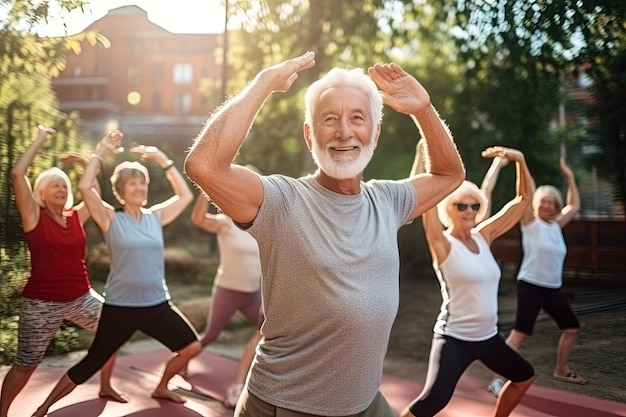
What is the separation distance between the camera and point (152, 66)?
20.6 feet

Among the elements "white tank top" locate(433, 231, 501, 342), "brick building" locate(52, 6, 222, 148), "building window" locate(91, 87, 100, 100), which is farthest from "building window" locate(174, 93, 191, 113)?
"white tank top" locate(433, 231, 501, 342)

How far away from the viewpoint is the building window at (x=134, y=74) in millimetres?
5562

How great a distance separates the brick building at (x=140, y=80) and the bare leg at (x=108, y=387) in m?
1.77

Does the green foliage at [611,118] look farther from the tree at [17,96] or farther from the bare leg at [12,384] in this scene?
the bare leg at [12,384]

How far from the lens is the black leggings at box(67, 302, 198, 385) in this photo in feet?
11.4

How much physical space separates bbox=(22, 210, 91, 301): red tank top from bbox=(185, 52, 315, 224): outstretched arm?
1987mm

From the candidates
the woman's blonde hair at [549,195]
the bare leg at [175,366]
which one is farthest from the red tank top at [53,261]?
the woman's blonde hair at [549,195]

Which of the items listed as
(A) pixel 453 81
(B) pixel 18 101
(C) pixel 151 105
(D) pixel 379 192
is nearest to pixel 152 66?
(C) pixel 151 105

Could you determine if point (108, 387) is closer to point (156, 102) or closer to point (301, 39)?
point (156, 102)

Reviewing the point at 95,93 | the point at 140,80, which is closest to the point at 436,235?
the point at 95,93

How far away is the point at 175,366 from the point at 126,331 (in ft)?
1.74

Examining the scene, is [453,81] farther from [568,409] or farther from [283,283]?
[283,283]

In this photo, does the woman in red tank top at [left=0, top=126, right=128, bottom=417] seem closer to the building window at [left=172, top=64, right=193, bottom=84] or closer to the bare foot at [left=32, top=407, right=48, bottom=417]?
the bare foot at [left=32, top=407, right=48, bottom=417]

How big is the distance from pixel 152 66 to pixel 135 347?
2965 mm
